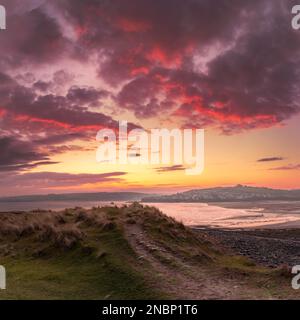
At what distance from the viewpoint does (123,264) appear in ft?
68.6

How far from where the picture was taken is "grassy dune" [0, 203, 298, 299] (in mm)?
17969

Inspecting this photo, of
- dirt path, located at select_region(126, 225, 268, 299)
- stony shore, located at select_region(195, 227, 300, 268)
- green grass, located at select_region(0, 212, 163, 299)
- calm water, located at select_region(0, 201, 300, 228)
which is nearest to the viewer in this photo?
dirt path, located at select_region(126, 225, 268, 299)

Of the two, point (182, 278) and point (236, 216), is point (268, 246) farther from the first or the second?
point (236, 216)

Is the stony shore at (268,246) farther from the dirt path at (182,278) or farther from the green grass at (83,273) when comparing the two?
the green grass at (83,273)

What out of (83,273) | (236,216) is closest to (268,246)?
(83,273)

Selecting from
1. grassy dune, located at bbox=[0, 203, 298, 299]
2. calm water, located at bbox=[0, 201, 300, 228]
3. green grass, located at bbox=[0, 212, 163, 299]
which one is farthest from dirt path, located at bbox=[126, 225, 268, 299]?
calm water, located at bbox=[0, 201, 300, 228]

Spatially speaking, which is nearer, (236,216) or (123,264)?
(123,264)

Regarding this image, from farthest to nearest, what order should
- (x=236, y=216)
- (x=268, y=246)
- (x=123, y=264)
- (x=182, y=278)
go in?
(x=236, y=216), (x=268, y=246), (x=123, y=264), (x=182, y=278)

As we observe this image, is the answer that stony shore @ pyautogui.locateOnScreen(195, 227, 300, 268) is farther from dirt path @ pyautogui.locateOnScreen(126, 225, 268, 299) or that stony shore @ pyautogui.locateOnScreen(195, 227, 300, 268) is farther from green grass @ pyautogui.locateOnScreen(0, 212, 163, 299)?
green grass @ pyautogui.locateOnScreen(0, 212, 163, 299)

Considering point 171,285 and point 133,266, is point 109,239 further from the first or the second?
point 171,285

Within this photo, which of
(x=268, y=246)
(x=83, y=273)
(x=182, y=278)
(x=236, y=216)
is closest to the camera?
(x=182, y=278)
